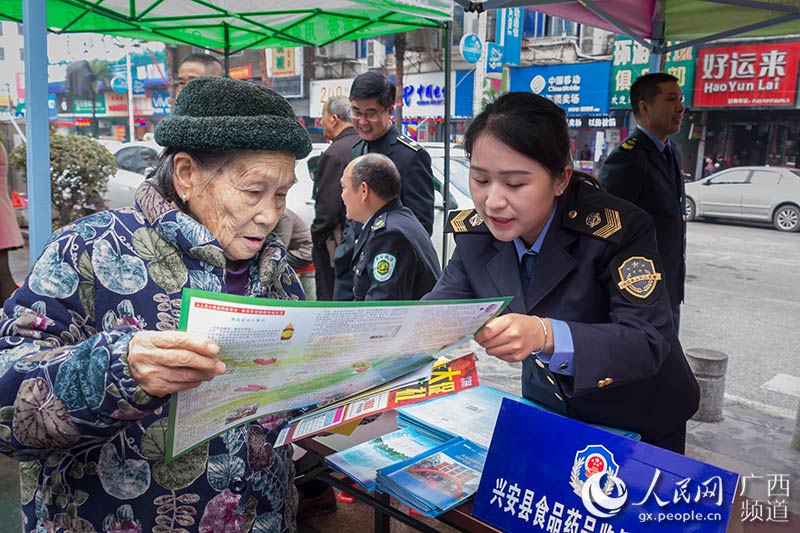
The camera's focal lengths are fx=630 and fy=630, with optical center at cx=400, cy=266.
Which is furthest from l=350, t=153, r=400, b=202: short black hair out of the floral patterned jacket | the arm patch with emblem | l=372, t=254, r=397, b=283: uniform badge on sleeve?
the floral patterned jacket

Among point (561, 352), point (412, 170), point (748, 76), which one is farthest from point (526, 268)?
point (748, 76)

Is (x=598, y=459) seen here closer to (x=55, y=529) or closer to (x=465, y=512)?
(x=465, y=512)

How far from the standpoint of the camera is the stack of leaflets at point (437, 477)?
1.25 meters

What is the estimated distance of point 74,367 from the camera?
82cm

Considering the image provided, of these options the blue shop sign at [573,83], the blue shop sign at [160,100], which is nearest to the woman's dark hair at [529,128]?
the blue shop sign at [573,83]

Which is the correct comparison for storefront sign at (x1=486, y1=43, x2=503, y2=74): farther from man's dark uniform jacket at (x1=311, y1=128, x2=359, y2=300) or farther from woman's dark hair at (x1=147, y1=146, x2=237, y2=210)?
woman's dark hair at (x1=147, y1=146, x2=237, y2=210)

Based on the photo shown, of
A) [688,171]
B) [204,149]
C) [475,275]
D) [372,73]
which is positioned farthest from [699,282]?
[688,171]

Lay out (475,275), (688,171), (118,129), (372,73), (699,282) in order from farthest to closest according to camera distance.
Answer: (118,129) < (688,171) < (699,282) < (372,73) < (475,275)

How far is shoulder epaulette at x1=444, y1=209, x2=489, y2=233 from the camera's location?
1.59 m

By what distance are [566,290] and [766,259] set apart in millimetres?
9262

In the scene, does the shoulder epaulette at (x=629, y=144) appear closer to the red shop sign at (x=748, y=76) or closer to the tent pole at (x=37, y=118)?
the tent pole at (x=37, y=118)

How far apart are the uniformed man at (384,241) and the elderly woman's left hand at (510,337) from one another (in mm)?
1449

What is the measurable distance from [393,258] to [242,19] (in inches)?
130

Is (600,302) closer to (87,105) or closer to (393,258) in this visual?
(393,258)
